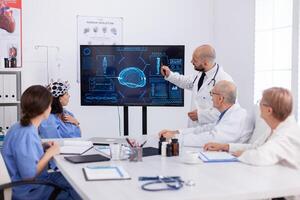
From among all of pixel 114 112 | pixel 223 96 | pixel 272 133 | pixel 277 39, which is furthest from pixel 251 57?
pixel 272 133

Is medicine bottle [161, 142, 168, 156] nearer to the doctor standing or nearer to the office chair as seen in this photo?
the office chair

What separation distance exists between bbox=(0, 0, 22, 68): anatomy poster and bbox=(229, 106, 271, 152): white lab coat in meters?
2.60

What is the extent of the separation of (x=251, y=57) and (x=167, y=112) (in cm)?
117

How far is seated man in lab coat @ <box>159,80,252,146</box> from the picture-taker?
257 centimetres

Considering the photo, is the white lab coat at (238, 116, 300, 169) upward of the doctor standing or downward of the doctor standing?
downward

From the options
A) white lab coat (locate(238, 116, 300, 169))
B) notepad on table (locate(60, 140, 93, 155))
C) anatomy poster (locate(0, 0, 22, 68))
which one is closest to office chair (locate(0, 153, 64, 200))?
notepad on table (locate(60, 140, 93, 155))

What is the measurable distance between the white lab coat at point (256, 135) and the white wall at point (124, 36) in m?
2.08

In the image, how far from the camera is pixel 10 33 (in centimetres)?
427

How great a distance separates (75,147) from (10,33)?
84.7 inches

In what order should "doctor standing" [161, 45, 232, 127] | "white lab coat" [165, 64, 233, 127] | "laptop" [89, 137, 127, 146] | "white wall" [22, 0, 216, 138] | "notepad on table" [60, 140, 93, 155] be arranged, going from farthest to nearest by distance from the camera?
"white wall" [22, 0, 216, 138], "doctor standing" [161, 45, 232, 127], "white lab coat" [165, 64, 233, 127], "laptop" [89, 137, 127, 146], "notepad on table" [60, 140, 93, 155]

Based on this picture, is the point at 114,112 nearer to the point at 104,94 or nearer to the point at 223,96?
the point at 104,94

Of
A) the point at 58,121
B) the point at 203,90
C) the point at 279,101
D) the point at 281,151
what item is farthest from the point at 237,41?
the point at 281,151

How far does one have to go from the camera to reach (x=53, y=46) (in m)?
4.48

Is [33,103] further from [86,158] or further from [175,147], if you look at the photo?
[175,147]
